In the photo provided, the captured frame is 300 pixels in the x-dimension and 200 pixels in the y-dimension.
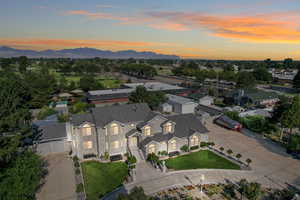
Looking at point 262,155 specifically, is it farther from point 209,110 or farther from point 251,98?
point 251,98

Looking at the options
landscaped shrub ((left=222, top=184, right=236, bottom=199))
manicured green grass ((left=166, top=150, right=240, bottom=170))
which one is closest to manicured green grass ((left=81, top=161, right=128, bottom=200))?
manicured green grass ((left=166, top=150, right=240, bottom=170))

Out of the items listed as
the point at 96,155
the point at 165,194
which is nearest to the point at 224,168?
the point at 165,194

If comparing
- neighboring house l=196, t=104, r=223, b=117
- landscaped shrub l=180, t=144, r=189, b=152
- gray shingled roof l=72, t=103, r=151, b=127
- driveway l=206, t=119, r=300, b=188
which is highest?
gray shingled roof l=72, t=103, r=151, b=127

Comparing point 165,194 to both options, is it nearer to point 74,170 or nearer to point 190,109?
point 74,170

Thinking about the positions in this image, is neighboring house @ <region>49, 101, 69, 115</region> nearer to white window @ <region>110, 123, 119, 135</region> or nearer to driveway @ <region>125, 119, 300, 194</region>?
white window @ <region>110, 123, 119, 135</region>

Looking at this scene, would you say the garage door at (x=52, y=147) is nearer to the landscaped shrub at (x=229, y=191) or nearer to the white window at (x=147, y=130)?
the white window at (x=147, y=130)

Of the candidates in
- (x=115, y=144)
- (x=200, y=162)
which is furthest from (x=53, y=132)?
(x=200, y=162)
